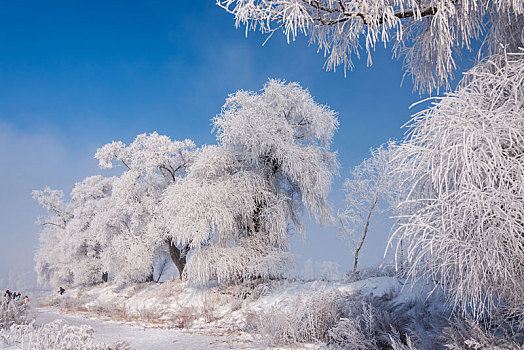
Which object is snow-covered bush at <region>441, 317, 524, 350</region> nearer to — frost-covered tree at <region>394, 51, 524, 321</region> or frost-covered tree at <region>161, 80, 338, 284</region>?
frost-covered tree at <region>394, 51, 524, 321</region>

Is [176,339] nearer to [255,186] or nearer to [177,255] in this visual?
[255,186]

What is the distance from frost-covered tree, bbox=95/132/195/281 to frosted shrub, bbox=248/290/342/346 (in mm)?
10928

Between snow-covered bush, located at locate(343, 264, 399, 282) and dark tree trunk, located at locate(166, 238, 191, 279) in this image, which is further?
dark tree trunk, located at locate(166, 238, 191, 279)

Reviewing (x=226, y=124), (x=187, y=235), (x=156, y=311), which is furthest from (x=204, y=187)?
(x=156, y=311)

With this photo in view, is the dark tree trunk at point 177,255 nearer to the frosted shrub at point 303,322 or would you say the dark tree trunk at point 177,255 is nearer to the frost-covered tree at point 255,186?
the frost-covered tree at point 255,186

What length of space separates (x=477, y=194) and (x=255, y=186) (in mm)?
9868

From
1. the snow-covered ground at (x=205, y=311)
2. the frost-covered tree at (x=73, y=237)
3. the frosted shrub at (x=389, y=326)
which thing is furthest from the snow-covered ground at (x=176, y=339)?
the frost-covered tree at (x=73, y=237)

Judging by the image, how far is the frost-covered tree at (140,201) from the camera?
16.7 meters

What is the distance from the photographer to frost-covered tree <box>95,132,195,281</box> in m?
16.7

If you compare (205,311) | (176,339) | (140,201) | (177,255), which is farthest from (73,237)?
(176,339)

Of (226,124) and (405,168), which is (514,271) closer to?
(405,168)

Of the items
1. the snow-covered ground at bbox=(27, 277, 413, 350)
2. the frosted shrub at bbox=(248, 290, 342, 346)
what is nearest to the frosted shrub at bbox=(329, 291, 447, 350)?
the frosted shrub at bbox=(248, 290, 342, 346)

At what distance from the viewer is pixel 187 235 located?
11695 mm

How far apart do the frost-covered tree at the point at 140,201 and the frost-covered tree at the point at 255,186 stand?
3633mm
